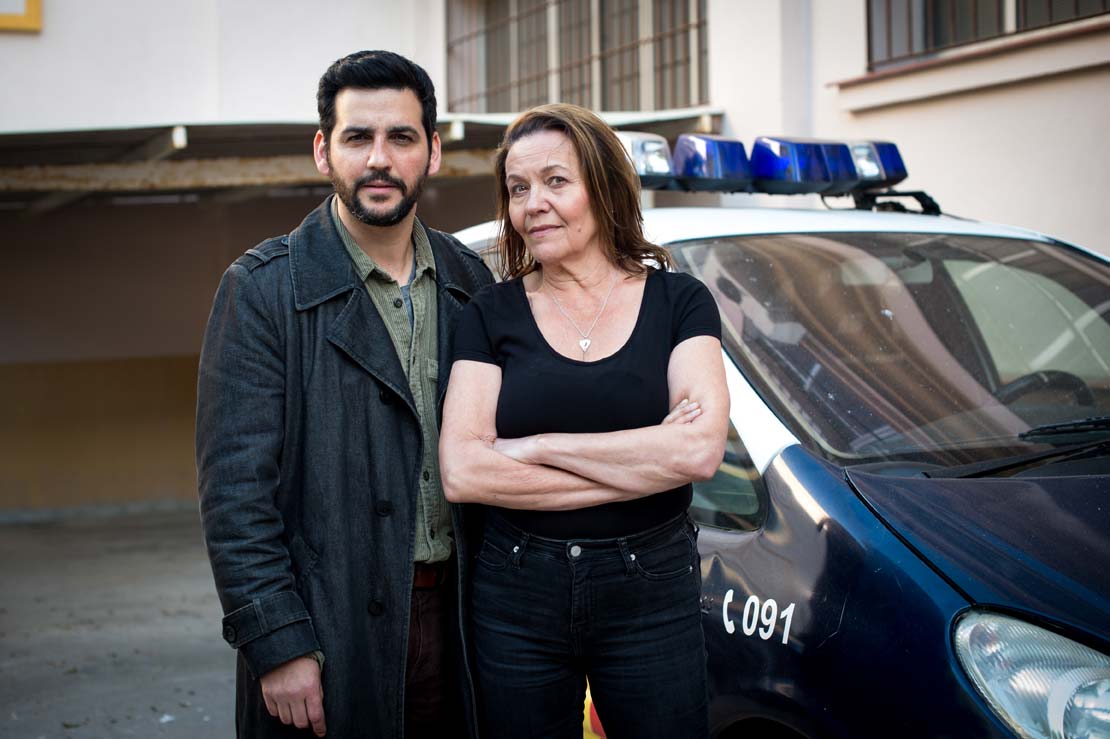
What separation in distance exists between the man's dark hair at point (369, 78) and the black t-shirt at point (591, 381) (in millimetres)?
397

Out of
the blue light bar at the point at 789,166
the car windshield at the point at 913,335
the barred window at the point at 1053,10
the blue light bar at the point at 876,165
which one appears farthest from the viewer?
the barred window at the point at 1053,10

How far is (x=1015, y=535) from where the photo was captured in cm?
213

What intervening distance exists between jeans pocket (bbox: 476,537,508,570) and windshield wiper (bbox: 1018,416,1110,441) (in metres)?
1.22

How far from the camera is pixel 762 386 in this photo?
2.59m

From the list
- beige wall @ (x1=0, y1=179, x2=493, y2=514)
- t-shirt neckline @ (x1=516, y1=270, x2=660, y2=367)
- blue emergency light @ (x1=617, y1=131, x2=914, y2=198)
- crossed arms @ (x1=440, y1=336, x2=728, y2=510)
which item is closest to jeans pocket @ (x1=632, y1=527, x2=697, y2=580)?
crossed arms @ (x1=440, y1=336, x2=728, y2=510)

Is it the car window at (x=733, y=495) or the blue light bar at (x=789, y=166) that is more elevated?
the blue light bar at (x=789, y=166)

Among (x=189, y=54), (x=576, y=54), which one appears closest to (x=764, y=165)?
(x=576, y=54)

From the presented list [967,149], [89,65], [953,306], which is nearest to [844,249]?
Answer: [953,306]

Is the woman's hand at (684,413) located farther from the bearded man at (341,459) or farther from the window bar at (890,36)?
the window bar at (890,36)

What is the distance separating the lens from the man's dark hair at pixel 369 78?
7.20 feet

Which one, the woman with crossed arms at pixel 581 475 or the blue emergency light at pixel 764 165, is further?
the blue emergency light at pixel 764 165

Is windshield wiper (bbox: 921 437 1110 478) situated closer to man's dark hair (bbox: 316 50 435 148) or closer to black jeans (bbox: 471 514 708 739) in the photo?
black jeans (bbox: 471 514 708 739)

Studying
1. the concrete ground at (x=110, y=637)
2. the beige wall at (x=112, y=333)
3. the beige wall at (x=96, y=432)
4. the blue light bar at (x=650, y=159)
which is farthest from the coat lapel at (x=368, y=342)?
the beige wall at (x=96, y=432)

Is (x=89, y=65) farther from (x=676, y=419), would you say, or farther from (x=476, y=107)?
(x=676, y=419)
